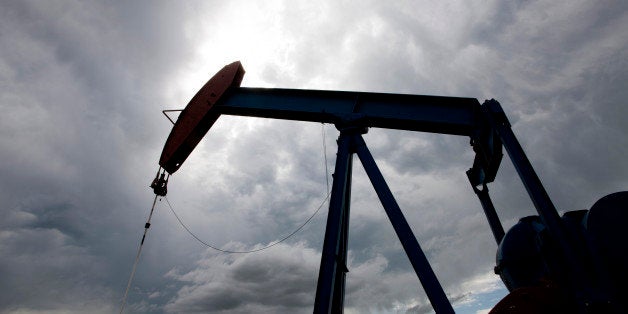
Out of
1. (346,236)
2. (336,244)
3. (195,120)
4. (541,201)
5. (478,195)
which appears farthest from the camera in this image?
(195,120)

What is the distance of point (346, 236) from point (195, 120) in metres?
3.69

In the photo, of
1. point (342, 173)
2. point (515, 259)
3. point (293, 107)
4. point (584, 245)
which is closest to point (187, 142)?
point (293, 107)

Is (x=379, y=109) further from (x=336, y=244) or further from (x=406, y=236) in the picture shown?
(x=336, y=244)

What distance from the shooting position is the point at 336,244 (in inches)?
148

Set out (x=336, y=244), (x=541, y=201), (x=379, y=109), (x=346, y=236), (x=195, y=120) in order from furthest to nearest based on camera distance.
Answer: (x=195, y=120), (x=379, y=109), (x=346, y=236), (x=336, y=244), (x=541, y=201)

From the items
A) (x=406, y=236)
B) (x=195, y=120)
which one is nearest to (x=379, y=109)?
(x=406, y=236)

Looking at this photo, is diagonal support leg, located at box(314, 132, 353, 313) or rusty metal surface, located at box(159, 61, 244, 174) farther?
rusty metal surface, located at box(159, 61, 244, 174)

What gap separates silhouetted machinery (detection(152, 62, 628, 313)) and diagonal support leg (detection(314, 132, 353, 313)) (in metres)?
0.01

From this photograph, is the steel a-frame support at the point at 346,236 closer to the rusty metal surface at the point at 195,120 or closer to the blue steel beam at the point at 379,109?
the blue steel beam at the point at 379,109

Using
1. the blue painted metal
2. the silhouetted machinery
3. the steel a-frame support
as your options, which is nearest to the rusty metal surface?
the silhouetted machinery

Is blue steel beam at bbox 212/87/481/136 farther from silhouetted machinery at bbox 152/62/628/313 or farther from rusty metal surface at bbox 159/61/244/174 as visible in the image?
rusty metal surface at bbox 159/61/244/174

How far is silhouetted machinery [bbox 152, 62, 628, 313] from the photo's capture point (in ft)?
10.3

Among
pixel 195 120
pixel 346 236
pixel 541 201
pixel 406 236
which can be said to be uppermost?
pixel 195 120

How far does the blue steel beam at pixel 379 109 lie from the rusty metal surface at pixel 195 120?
958 millimetres
